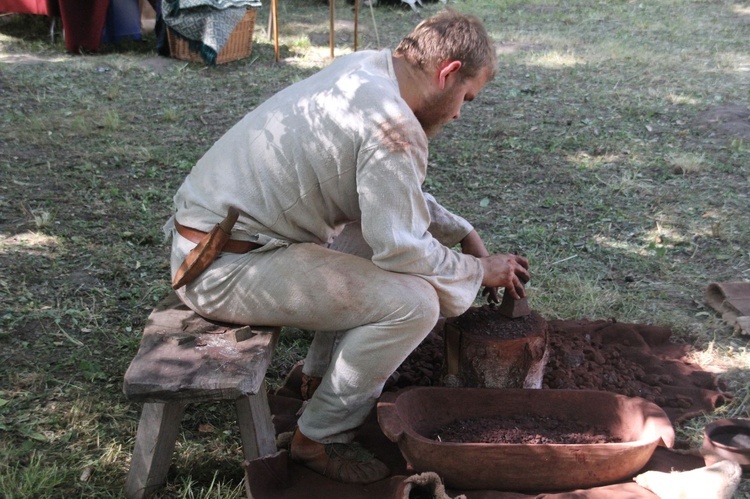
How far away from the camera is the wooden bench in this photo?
232 cm

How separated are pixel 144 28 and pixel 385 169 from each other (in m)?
8.15

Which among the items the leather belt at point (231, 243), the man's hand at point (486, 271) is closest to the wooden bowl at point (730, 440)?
the man's hand at point (486, 271)

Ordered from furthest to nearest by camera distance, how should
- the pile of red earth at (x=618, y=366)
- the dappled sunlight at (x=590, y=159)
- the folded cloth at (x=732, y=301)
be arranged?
the dappled sunlight at (x=590, y=159), the folded cloth at (x=732, y=301), the pile of red earth at (x=618, y=366)

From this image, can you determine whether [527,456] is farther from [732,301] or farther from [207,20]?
[207,20]

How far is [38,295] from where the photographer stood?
3908 millimetres

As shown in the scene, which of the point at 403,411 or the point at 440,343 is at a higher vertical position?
the point at 403,411

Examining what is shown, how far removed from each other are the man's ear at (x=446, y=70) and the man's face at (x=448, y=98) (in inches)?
0.6

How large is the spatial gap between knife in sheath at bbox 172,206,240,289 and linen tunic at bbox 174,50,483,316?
0.07 meters

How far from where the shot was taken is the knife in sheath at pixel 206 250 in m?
2.60

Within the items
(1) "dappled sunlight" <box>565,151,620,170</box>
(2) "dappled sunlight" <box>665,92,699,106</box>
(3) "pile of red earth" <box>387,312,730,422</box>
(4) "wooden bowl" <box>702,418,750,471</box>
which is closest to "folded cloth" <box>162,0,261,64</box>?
(1) "dappled sunlight" <box>565,151,620,170</box>

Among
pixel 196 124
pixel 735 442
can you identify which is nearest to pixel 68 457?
pixel 735 442

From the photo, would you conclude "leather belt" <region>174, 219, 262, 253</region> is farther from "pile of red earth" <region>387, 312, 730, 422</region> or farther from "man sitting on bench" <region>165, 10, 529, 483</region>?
"pile of red earth" <region>387, 312, 730, 422</region>

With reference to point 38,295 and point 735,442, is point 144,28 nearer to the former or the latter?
point 38,295

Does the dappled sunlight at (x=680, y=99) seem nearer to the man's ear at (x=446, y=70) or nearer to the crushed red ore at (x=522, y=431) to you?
the crushed red ore at (x=522, y=431)
